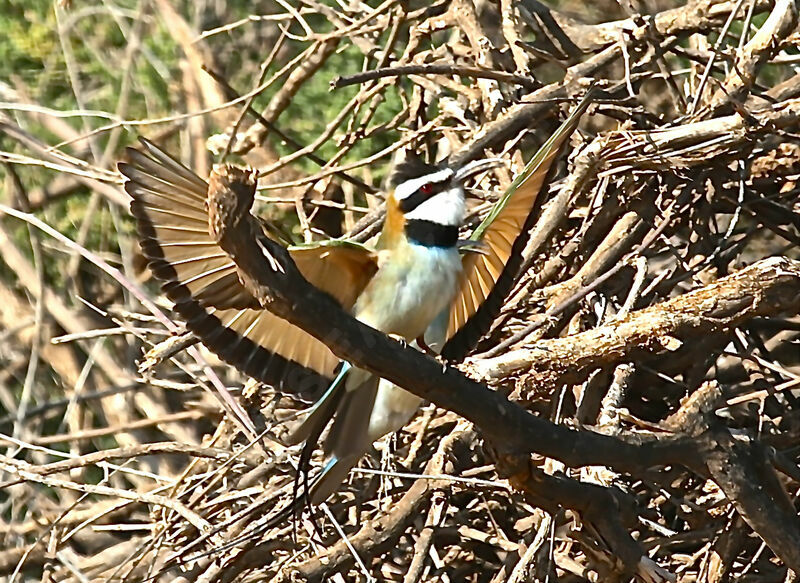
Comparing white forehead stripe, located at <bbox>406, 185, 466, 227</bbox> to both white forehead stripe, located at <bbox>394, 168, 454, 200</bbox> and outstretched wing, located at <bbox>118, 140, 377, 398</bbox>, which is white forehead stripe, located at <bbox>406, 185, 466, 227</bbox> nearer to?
white forehead stripe, located at <bbox>394, 168, 454, 200</bbox>

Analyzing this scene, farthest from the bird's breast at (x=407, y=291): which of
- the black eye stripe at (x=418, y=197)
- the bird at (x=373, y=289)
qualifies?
the black eye stripe at (x=418, y=197)

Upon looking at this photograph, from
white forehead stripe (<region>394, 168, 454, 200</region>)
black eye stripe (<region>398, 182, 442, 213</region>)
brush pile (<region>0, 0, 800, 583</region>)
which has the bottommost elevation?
brush pile (<region>0, 0, 800, 583</region>)

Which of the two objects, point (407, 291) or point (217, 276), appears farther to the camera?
point (407, 291)

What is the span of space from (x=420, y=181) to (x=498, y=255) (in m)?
0.19

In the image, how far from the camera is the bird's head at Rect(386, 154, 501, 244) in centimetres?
232

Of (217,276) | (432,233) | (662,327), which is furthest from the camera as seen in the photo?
(432,233)

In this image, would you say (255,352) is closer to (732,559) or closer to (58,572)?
(732,559)

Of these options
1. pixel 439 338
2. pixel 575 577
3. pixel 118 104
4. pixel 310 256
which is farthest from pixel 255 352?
pixel 118 104

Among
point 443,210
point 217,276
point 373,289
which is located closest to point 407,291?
point 373,289

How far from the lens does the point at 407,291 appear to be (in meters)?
2.20

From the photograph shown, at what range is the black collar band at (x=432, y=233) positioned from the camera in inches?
90.4

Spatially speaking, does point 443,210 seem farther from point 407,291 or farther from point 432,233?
point 407,291

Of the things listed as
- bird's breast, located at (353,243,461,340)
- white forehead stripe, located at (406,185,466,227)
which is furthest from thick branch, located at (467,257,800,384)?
white forehead stripe, located at (406,185,466,227)

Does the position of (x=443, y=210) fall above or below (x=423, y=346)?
above
